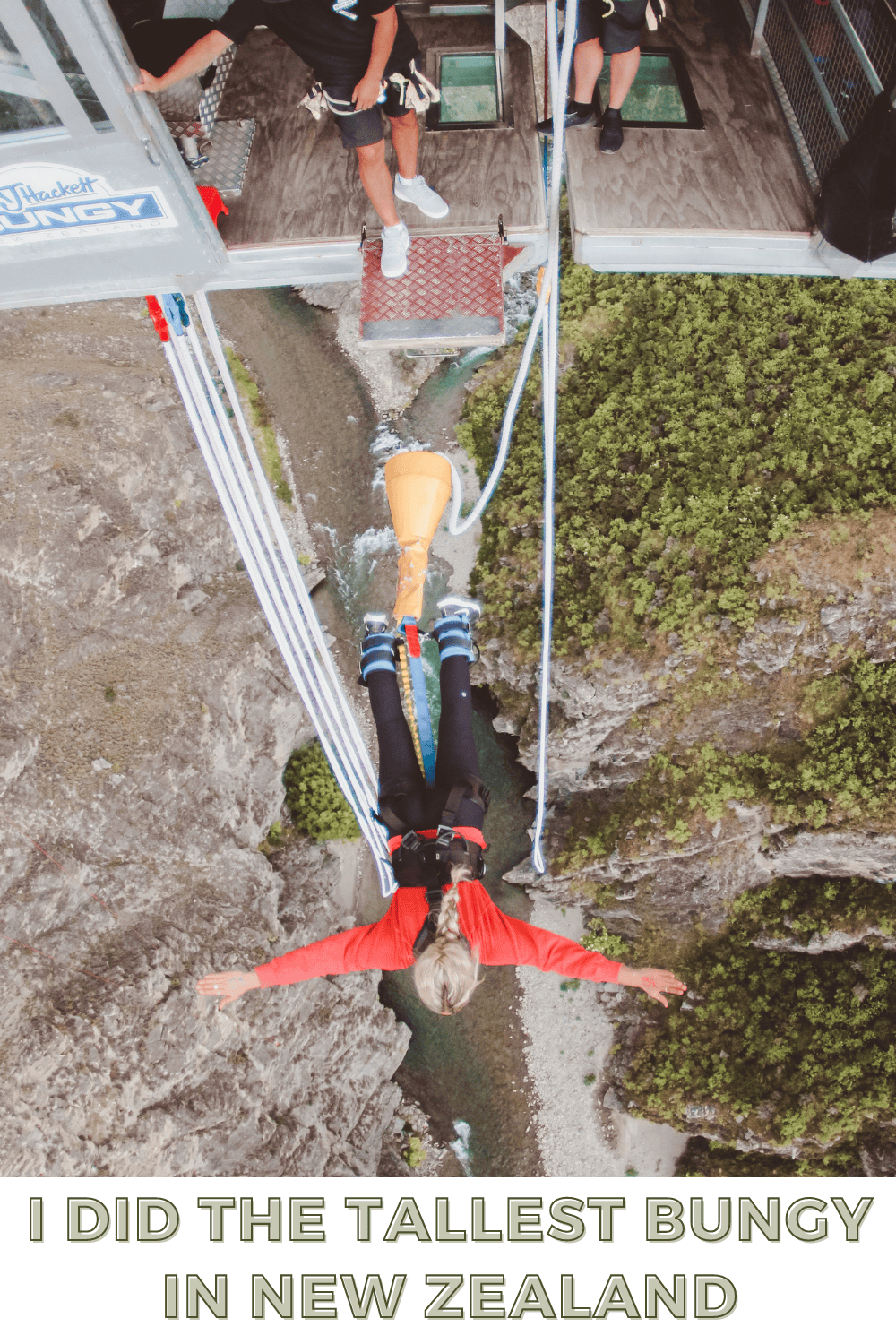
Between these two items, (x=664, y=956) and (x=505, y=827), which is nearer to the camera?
(x=664, y=956)

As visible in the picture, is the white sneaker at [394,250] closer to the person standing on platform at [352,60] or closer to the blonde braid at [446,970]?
the person standing on platform at [352,60]

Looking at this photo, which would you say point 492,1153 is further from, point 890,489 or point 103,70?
point 103,70

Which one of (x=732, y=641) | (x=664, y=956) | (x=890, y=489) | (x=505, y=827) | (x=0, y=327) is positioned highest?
(x=0, y=327)

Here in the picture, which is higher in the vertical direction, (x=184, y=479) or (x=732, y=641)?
(x=184, y=479)

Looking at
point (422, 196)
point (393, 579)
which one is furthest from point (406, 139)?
point (393, 579)

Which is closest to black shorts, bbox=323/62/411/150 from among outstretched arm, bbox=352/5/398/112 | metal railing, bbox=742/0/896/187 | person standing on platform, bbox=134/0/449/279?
person standing on platform, bbox=134/0/449/279

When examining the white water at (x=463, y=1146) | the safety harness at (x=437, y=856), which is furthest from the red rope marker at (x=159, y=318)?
the white water at (x=463, y=1146)

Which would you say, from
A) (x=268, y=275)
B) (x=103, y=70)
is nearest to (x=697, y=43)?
(x=268, y=275)

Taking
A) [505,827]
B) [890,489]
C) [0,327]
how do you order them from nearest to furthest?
1. [890,489]
2. [0,327]
3. [505,827]

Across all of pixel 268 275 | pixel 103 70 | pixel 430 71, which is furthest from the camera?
pixel 430 71
